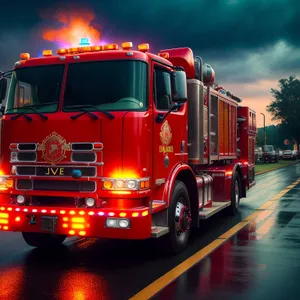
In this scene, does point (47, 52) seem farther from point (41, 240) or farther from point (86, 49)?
point (41, 240)

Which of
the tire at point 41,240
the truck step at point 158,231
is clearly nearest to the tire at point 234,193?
the tire at point 41,240

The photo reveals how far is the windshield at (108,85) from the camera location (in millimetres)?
6344

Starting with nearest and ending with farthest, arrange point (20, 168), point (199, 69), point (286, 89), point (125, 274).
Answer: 1. point (125, 274)
2. point (20, 168)
3. point (199, 69)
4. point (286, 89)

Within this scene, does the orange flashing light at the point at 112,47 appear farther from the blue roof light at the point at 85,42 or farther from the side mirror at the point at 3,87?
the side mirror at the point at 3,87

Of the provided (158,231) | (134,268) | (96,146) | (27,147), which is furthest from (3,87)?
(134,268)

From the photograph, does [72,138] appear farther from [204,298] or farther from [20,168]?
[204,298]

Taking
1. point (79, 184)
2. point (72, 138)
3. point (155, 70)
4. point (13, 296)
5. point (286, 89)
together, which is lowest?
point (13, 296)

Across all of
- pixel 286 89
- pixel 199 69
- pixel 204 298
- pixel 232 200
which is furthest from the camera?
pixel 286 89

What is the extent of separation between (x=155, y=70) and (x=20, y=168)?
7.42ft

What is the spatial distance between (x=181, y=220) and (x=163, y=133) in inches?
53.9

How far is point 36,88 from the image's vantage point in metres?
6.84

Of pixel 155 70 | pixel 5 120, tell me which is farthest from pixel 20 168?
pixel 155 70

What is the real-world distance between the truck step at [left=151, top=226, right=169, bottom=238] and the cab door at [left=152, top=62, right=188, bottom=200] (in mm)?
401

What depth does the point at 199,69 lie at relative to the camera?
8.89 metres
